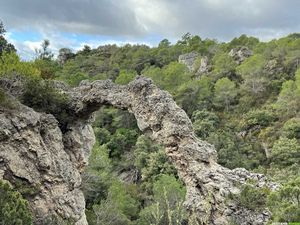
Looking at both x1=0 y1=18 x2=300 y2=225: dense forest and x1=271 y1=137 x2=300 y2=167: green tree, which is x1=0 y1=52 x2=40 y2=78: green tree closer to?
x1=0 y1=18 x2=300 y2=225: dense forest

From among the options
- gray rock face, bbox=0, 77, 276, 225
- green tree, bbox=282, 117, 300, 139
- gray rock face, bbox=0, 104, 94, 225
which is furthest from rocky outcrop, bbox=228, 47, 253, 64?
gray rock face, bbox=0, 104, 94, 225

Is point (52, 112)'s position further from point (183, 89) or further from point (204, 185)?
point (183, 89)

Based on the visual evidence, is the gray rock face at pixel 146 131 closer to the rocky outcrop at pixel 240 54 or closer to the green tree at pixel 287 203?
the green tree at pixel 287 203

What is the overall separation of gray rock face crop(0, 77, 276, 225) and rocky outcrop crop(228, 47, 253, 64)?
157 ft

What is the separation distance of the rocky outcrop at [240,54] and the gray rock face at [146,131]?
1879 inches

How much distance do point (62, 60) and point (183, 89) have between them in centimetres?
4663

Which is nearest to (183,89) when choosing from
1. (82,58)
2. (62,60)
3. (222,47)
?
(222,47)

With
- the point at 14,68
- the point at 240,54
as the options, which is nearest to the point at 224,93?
the point at 240,54

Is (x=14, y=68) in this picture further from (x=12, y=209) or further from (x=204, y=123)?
(x=204, y=123)

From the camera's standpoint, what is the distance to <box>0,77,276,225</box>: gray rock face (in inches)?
644

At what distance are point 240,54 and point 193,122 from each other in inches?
975

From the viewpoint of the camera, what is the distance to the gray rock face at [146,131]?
1636 centimetres

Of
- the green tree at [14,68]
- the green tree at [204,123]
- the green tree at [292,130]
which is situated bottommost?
the green tree at [292,130]

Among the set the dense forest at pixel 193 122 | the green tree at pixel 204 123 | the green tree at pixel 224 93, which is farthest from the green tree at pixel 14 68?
the green tree at pixel 224 93
